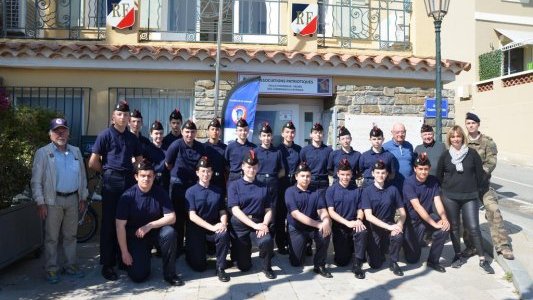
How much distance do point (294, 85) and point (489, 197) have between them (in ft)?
11.2

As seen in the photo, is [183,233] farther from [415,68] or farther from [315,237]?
[415,68]

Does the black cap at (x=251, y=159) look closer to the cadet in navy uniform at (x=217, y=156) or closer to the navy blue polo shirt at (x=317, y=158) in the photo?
the cadet in navy uniform at (x=217, y=156)

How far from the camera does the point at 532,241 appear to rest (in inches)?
247

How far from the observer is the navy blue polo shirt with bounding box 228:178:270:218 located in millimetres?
5223

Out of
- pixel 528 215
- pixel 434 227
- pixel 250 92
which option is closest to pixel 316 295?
pixel 434 227

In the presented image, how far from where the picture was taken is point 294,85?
7621 mm

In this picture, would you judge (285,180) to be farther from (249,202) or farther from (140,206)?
A: (140,206)

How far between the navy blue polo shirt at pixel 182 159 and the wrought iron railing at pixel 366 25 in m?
4.02

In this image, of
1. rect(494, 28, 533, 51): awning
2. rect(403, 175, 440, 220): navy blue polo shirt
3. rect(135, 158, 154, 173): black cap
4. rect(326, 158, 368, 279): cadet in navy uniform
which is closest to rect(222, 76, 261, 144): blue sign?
rect(326, 158, 368, 279): cadet in navy uniform

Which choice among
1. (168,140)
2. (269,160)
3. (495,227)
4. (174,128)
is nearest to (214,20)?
(174,128)

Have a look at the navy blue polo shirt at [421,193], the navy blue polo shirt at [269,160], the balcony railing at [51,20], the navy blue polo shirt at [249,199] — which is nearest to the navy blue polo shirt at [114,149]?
the navy blue polo shirt at [249,199]

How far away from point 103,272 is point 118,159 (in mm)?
1249

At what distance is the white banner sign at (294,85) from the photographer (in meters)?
7.53

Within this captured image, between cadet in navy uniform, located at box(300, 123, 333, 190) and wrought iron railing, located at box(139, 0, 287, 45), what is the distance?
9.38 feet
